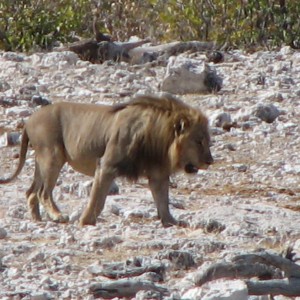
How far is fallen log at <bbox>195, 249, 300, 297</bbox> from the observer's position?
7254 mm

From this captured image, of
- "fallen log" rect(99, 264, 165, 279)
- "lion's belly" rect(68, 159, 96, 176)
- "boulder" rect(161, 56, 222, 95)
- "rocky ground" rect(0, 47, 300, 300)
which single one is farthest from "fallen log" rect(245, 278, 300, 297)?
"boulder" rect(161, 56, 222, 95)

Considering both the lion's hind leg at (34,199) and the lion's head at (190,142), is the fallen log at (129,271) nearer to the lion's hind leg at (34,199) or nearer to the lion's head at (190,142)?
the lion's head at (190,142)

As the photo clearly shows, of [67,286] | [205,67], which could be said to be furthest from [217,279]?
[205,67]

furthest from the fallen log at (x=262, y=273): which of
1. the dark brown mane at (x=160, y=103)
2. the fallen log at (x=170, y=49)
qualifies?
the fallen log at (x=170, y=49)

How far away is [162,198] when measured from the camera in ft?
34.0

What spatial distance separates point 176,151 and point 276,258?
2680 millimetres

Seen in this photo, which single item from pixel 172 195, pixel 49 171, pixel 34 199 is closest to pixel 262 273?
pixel 49 171

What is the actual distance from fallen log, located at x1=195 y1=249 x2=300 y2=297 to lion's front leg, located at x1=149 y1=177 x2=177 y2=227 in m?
2.42

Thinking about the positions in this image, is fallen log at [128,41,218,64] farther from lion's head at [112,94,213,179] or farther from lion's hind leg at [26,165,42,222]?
lion's head at [112,94,213,179]

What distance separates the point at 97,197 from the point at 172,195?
1.56 meters

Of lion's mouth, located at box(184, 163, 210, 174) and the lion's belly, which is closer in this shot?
lion's mouth, located at box(184, 163, 210, 174)

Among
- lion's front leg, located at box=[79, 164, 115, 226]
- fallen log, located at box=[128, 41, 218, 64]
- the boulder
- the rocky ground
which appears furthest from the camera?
fallen log, located at box=[128, 41, 218, 64]

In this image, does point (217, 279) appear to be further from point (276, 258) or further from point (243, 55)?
point (243, 55)

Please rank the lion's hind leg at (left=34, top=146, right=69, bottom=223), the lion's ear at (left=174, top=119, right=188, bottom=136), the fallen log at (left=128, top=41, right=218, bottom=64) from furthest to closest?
the fallen log at (left=128, top=41, right=218, bottom=64)
the lion's hind leg at (left=34, top=146, right=69, bottom=223)
the lion's ear at (left=174, top=119, right=188, bottom=136)
